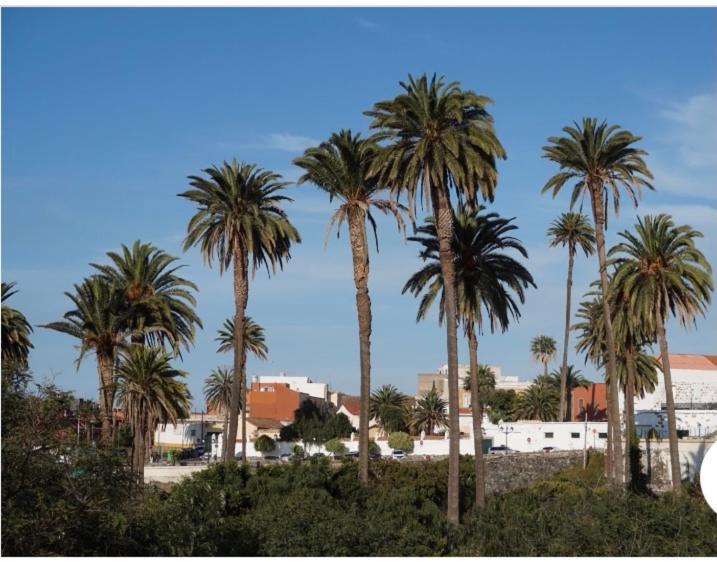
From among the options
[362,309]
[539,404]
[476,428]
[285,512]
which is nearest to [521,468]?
[476,428]

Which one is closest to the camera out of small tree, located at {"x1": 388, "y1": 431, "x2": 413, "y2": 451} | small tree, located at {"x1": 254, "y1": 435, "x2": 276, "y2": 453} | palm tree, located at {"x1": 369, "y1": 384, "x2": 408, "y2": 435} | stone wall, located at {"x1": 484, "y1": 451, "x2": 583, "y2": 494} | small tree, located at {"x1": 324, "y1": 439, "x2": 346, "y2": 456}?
stone wall, located at {"x1": 484, "y1": 451, "x2": 583, "y2": 494}

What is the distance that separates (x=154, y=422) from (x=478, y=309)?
18.1 meters

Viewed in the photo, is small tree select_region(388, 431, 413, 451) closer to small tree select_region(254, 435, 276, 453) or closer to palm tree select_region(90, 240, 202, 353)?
small tree select_region(254, 435, 276, 453)

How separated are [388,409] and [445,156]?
73.6 metres

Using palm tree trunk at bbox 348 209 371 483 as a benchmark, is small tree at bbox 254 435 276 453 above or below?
below

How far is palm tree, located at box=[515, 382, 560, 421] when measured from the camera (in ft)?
391

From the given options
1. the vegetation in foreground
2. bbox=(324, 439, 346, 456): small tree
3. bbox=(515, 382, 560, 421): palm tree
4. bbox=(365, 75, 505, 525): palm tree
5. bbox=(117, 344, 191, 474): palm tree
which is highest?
bbox=(365, 75, 505, 525): palm tree

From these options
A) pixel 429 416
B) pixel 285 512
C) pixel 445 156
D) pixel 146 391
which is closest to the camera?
pixel 285 512

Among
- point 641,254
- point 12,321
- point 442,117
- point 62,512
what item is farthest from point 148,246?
point 62,512

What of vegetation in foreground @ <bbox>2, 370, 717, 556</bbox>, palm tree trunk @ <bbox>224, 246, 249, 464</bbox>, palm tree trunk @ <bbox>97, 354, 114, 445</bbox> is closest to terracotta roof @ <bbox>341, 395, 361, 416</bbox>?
vegetation in foreground @ <bbox>2, 370, 717, 556</bbox>

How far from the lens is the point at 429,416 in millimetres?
111938

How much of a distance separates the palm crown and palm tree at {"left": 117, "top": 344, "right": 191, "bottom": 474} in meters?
15.3

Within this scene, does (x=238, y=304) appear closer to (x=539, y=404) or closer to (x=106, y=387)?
(x=106, y=387)

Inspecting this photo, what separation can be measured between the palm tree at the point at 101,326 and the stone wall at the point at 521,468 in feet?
89.1
